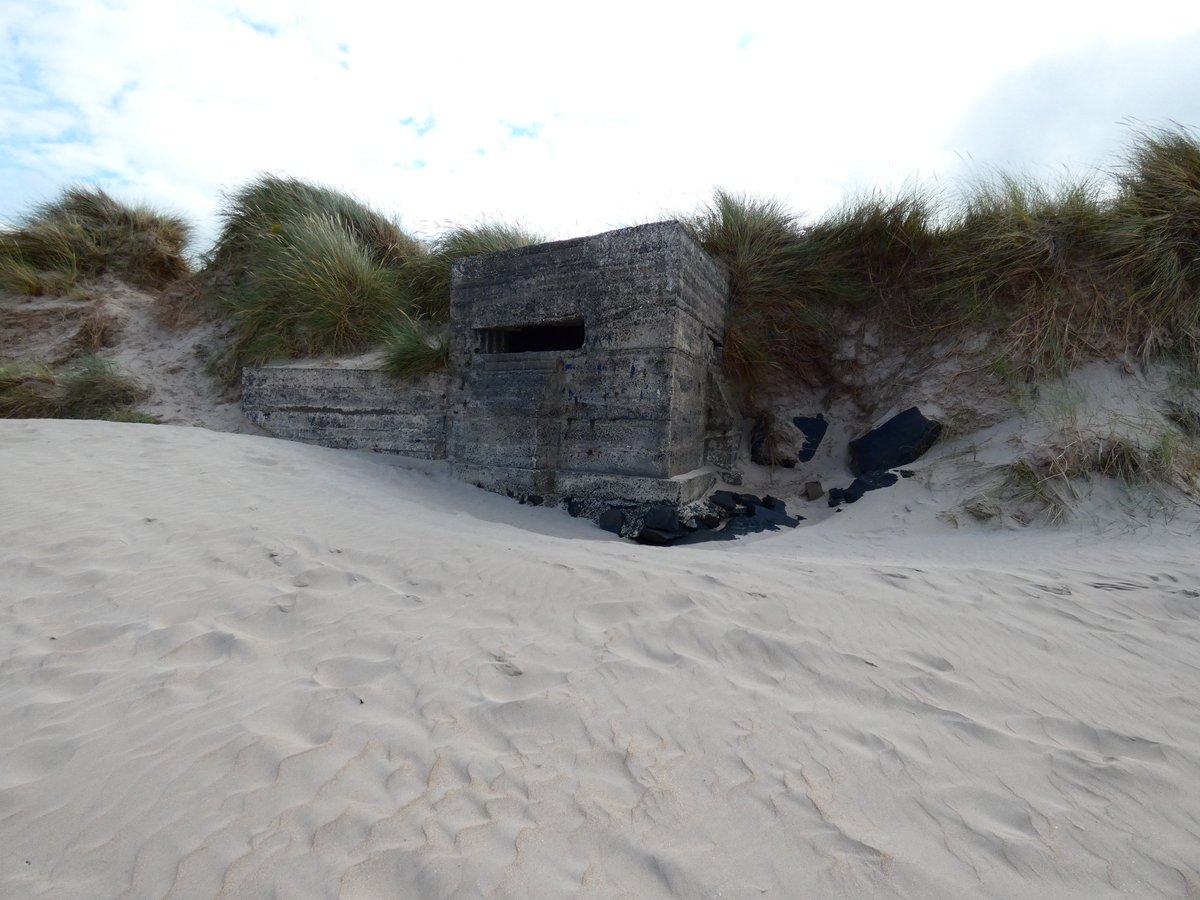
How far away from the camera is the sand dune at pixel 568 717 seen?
1376 millimetres

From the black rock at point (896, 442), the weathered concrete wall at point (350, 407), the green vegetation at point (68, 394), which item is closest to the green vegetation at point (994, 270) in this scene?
the black rock at point (896, 442)

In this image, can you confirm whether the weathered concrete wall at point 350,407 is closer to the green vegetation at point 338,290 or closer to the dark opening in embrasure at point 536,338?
the green vegetation at point 338,290

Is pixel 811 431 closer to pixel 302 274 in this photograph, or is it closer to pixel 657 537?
pixel 657 537

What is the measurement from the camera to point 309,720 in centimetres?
184

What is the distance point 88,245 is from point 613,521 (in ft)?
32.6

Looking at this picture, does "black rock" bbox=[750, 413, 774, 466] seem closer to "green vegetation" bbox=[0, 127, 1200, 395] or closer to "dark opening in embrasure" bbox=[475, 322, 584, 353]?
"green vegetation" bbox=[0, 127, 1200, 395]

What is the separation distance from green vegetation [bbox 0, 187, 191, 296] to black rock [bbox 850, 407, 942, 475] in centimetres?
1068

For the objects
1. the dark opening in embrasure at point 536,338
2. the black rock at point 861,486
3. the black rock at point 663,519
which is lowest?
the black rock at point 663,519

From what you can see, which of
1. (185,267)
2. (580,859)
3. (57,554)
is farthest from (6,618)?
(185,267)

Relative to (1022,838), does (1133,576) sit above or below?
above

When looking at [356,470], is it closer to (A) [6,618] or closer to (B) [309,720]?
(A) [6,618]

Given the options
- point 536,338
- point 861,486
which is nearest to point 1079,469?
point 861,486

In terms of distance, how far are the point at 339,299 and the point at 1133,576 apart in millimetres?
7428

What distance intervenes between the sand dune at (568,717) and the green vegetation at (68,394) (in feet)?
13.5
